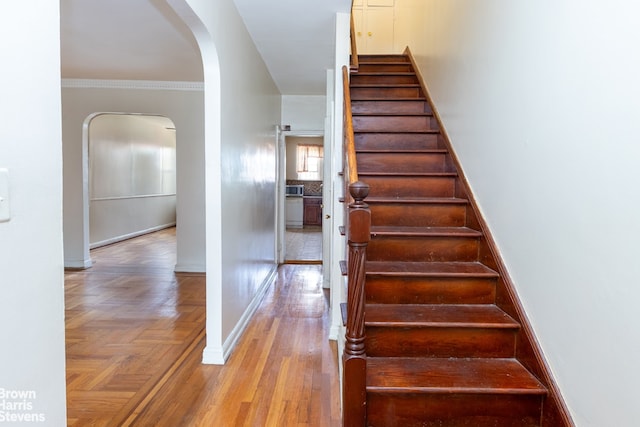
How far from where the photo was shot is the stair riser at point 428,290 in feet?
7.00

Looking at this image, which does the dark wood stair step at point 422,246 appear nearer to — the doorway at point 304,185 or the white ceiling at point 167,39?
the white ceiling at point 167,39

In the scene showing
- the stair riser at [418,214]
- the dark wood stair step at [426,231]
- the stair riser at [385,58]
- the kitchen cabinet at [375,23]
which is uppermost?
the kitchen cabinet at [375,23]

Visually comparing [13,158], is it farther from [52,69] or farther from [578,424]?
[578,424]

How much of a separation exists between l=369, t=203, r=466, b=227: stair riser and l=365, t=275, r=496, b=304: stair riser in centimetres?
59

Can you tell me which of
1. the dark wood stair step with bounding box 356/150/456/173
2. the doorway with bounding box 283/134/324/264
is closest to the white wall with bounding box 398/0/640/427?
the dark wood stair step with bounding box 356/150/456/173

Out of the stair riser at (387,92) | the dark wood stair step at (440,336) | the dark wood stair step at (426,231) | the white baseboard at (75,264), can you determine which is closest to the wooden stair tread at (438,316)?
the dark wood stair step at (440,336)

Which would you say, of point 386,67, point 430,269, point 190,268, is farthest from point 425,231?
point 190,268

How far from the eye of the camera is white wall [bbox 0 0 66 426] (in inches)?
33.9

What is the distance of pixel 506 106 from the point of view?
2049mm

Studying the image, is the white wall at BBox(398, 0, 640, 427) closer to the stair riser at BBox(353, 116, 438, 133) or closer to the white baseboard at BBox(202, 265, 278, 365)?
the stair riser at BBox(353, 116, 438, 133)

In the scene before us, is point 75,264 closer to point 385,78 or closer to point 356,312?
point 385,78

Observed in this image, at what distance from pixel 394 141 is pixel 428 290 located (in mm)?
1633

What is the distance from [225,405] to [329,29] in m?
2.99

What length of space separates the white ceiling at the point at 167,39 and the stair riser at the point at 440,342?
2.38 meters
